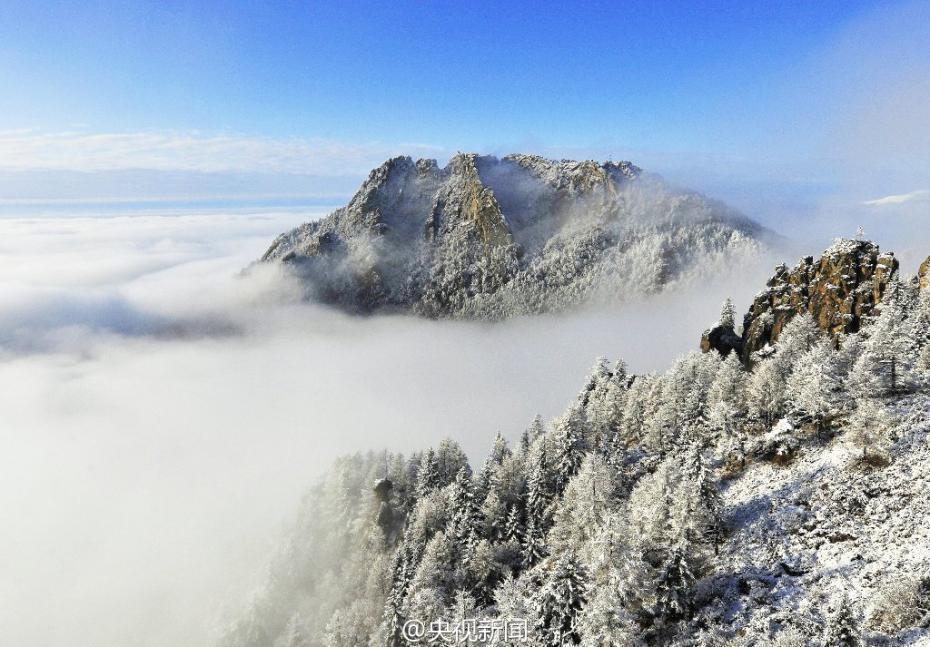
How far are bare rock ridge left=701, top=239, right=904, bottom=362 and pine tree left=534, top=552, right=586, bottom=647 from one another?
260ft

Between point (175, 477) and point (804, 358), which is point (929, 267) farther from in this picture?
point (175, 477)

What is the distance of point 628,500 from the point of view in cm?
6738

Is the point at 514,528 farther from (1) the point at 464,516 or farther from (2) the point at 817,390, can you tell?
(2) the point at 817,390

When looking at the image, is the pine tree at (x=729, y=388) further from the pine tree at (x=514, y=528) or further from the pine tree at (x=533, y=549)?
the pine tree at (x=514, y=528)

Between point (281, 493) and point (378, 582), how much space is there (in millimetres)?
76153

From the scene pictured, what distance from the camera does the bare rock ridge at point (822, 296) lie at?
91750mm

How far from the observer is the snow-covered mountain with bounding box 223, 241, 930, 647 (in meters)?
40.7

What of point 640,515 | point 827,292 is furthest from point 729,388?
point 827,292

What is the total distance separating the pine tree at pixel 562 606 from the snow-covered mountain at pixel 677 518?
0.46 ft

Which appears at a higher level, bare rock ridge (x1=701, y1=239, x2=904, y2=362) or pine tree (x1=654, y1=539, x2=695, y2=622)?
bare rock ridge (x1=701, y1=239, x2=904, y2=362)

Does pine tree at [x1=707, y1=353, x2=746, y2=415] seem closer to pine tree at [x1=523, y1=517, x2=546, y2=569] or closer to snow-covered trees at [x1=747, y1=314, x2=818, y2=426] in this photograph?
snow-covered trees at [x1=747, y1=314, x2=818, y2=426]

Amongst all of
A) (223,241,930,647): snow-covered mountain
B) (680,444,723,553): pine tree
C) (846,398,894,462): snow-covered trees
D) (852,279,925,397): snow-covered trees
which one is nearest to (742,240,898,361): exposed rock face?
(223,241,930,647): snow-covered mountain

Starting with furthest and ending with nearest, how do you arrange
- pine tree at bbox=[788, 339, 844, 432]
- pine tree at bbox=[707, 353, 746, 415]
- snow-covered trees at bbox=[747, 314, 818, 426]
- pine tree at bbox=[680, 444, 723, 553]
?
1. pine tree at bbox=[707, 353, 746, 415]
2. snow-covered trees at bbox=[747, 314, 818, 426]
3. pine tree at bbox=[788, 339, 844, 432]
4. pine tree at bbox=[680, 444, 723, 553]

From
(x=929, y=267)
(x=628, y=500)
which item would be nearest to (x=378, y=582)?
(x=628, y=500)
